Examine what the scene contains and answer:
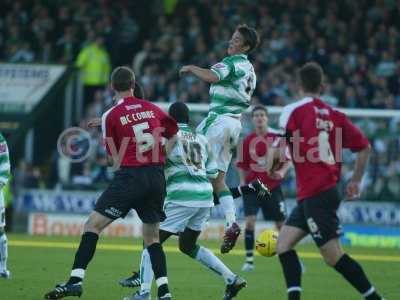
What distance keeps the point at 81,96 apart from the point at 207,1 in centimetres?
414

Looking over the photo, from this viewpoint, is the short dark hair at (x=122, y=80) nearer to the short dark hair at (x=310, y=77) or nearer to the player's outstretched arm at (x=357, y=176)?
the short dark hair at (x=310, y=77)

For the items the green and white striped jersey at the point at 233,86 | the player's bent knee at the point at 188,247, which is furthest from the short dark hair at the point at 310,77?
the player's bent knee at the point at 188,247

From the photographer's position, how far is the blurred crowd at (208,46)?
2472 centimetres

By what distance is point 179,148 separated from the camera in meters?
11.5

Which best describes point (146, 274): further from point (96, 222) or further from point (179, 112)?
point (179, 112)

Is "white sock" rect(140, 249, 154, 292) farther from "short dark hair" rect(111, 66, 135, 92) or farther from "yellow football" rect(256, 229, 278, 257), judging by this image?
"yellow football" rect(256, 229, 278, 257)

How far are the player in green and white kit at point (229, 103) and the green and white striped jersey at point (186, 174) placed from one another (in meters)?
0.79

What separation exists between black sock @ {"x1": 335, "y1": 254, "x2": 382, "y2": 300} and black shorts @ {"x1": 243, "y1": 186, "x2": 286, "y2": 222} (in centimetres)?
698

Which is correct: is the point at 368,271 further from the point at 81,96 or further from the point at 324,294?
the point at 81,96

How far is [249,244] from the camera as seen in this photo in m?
16.3

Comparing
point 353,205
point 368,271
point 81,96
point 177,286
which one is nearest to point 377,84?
point 353,205

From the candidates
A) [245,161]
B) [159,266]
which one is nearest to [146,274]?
[159,266]

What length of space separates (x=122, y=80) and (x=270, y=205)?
256 inches

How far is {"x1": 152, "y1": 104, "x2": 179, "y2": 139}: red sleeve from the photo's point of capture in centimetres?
1107
